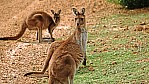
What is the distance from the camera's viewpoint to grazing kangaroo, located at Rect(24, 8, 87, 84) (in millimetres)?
5809

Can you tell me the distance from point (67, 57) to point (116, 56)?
2.77 metres

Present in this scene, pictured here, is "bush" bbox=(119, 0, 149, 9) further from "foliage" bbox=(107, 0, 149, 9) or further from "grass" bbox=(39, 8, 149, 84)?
"grass" bbox=(39, 8, 149, 84)

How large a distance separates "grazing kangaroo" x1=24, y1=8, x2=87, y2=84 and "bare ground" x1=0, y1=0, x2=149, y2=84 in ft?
3.13


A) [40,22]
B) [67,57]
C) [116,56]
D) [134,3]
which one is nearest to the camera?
[67,57]

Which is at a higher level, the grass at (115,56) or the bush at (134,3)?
the bush at (134,3)

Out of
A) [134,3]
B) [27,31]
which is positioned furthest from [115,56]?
[134,3]

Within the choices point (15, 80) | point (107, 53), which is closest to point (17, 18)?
point (107, 53)

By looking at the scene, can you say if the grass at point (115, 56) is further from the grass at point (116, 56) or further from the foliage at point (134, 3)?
the foliage at point (134, 3)

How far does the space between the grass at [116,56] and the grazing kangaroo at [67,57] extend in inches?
25.7

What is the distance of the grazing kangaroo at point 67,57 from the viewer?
581 cm

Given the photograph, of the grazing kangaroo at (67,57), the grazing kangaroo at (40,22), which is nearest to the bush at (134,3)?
the grazing kangaroo at (40,22)

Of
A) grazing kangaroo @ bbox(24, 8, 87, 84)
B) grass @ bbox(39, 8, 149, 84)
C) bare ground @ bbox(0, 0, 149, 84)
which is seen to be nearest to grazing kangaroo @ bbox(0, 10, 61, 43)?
bare ground @ bbox(0, 0, 149, 84)

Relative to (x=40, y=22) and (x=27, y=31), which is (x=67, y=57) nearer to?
(x=40, y=22)

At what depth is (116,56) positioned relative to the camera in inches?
340
